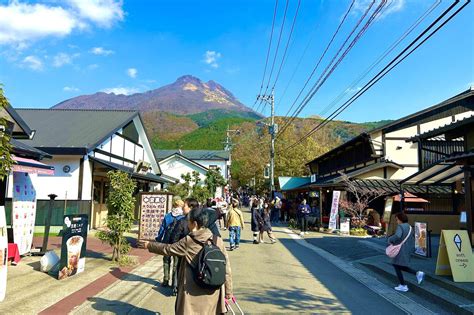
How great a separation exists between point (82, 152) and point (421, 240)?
42.2 ft

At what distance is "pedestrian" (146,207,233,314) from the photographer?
13.1 ft

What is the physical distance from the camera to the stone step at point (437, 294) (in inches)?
255

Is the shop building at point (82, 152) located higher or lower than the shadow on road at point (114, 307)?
higher

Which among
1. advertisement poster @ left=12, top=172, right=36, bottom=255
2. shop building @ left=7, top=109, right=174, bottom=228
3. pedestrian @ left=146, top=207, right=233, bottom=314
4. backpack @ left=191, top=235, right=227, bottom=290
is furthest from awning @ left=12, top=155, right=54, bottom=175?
backpack @ left=191, top=235, right=227, bottom=290

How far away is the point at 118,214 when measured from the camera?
998cm

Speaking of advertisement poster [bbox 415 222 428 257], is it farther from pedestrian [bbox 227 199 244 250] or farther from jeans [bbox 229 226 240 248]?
jeans [bbox 229 226 240 248]

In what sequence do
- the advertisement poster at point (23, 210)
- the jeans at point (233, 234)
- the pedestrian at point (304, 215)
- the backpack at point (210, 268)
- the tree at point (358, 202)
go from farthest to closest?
the tree at point (358, 202) < the pedestrian at point (304, 215) < the jeans at point (233, 234) < the advertisement poster at point (23, 210) < the backpack at point (210, 268)

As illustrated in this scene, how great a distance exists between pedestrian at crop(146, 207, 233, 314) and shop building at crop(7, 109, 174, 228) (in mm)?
11834

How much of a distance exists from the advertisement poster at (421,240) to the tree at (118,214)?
779cm

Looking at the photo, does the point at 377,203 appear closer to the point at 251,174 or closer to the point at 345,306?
the point at 345,306

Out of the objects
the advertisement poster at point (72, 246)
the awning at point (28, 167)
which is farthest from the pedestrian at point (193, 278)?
the awning at point (28, 167)

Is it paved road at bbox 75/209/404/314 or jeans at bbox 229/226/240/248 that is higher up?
jeans at bbox 229/226/240/248

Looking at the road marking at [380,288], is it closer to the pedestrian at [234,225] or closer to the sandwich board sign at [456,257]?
the sandwich board sign at [456,257]

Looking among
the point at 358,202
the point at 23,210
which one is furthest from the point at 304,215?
the point at 23,210
